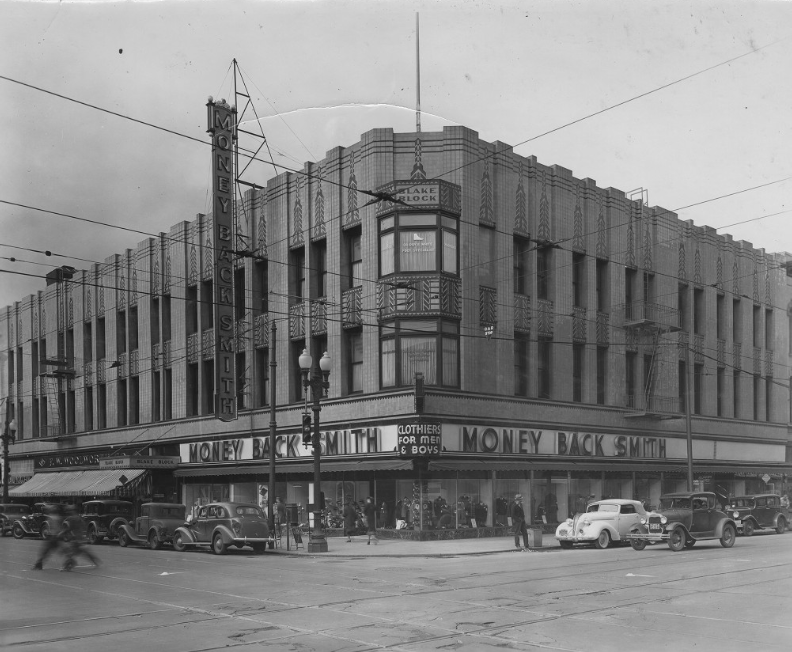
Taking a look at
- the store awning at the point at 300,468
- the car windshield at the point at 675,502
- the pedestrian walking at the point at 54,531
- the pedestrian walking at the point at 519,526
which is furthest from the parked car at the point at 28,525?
the car windshield at the point at 675,502

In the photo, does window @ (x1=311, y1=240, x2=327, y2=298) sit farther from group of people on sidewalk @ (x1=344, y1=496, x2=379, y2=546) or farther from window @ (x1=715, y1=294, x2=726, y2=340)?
window @ (x1=715, y1=294, x2=726, y2=340)

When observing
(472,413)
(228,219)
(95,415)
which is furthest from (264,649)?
(95,415)

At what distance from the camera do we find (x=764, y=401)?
49.3 metres

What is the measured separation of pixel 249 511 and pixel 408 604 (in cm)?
1485

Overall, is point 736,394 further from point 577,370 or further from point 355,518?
point 355,518

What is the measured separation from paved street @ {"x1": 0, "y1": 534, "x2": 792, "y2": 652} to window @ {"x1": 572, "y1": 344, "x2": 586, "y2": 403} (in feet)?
47.2

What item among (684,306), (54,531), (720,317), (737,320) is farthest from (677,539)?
(737,320)

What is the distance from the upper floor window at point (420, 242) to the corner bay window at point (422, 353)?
2.15 metres

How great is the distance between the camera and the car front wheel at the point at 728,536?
2734 centimetres

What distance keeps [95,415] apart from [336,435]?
2284cm

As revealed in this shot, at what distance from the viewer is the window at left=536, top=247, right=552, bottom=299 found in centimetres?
3678

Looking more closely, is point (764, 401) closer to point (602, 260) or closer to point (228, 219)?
point (602, 260)

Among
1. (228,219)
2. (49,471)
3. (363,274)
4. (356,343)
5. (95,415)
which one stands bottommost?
(49,471)

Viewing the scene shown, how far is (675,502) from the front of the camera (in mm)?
28516
